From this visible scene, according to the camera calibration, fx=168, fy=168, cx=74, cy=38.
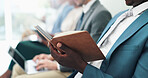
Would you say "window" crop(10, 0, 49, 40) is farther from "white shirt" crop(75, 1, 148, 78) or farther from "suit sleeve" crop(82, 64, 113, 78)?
"suit sleeve" crop(82, 64, 113, 78)

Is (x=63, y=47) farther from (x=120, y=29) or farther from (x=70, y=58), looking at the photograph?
(x=120, y=29)

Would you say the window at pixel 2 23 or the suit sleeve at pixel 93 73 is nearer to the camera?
the suit sleeve at pixel 93 73

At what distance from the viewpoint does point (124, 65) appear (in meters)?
0.63

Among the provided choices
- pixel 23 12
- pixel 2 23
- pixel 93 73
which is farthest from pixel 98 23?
pixel 2 23

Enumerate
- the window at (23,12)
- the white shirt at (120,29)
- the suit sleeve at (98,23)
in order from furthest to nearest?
the window at (23,12)
the suit sleeve at (98,23)
the white shirt at (120,29)

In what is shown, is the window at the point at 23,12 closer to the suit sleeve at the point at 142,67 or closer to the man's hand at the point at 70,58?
the man's hand at the point at 70,58

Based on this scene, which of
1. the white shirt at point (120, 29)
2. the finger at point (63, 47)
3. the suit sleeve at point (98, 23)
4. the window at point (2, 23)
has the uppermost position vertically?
the finger at point (63, 47)

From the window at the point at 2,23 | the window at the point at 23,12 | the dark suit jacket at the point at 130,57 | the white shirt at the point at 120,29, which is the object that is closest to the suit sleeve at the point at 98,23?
the white shirt at the point at 120,29

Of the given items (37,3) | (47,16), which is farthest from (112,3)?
(37,3)

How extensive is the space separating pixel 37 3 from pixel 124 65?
3285 millimetres

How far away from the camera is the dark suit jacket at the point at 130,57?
1.93 ft

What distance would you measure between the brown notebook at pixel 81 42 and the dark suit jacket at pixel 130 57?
53mm

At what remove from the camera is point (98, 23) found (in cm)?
116

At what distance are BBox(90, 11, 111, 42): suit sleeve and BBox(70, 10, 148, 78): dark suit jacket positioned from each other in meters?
0.47
